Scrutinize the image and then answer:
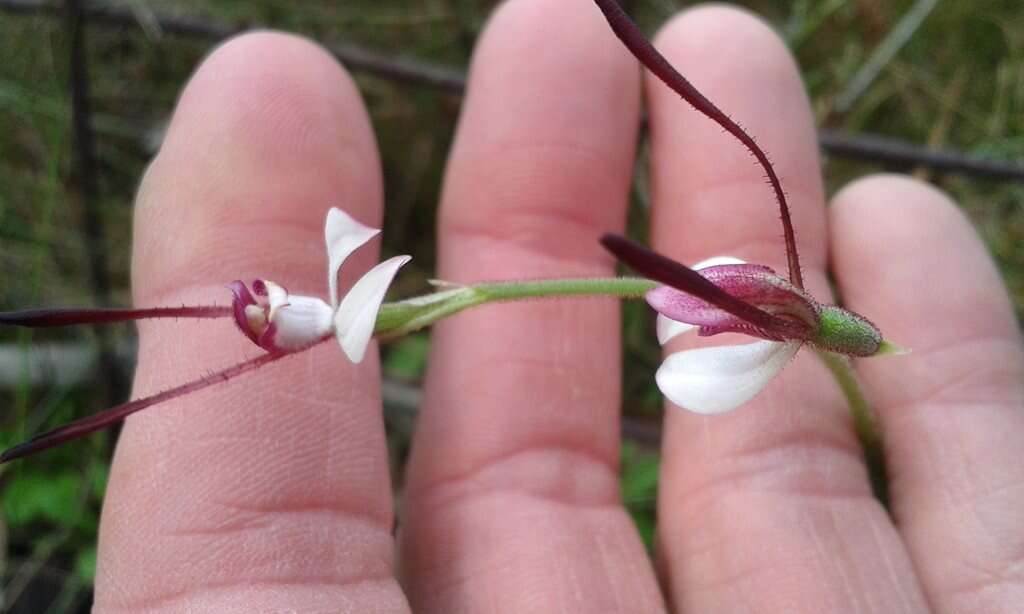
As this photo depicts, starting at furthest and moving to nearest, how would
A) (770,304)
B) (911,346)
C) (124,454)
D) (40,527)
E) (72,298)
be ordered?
(72,298) < (40,527) < (911,346) < (124,454) < (770,304)

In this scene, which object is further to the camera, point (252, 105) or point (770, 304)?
point (252, 105)

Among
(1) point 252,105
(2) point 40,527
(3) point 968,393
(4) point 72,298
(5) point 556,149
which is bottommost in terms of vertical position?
(2) point 40,527

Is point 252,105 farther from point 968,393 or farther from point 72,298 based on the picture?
point 968,393

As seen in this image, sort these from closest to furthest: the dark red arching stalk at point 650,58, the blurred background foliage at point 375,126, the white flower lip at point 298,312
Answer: the dark red arching stalk at point 650,58 < the white flower lip at point 298,312 < the blurred background foliage at point 375,126

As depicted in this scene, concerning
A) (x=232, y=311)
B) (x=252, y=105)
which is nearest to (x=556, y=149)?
(x=252, y=105)

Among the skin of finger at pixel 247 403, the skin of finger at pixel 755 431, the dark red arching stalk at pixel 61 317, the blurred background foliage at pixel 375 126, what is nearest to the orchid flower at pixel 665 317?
the dark red arching stalk at pixel 61 317

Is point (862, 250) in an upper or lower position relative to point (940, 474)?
upper

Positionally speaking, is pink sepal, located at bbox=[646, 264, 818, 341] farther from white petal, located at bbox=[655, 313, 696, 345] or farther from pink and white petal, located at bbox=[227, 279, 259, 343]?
pink and white petal, located at bbox=[227, 279, 259, 343]

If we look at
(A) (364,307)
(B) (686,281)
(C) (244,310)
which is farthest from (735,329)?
(C) (244,310)

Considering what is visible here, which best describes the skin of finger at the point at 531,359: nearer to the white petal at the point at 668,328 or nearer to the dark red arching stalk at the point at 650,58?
the white petal at the point at 668,328
